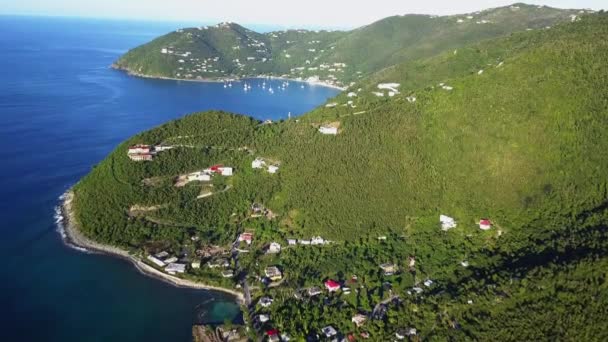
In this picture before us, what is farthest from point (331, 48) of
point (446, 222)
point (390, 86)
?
point (446, 222)

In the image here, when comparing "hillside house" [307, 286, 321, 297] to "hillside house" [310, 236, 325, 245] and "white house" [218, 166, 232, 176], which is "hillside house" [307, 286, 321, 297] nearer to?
"hillside house" [310, 236, 325, 245]

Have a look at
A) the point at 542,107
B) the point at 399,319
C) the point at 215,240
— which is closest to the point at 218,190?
the point at 215,240

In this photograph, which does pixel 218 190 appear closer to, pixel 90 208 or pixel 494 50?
pixel 90 208

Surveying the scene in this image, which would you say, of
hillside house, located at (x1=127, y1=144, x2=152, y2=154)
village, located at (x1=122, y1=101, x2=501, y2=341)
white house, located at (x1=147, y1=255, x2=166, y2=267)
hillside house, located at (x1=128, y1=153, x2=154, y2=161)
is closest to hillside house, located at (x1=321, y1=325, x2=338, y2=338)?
village, located at (x1=122, y1=101, x2=501, y2=341)

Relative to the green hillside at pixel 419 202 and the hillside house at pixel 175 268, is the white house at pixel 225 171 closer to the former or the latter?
the green hillside at pixel 419 202

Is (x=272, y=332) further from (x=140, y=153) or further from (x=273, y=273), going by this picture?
(x=140, y=153)

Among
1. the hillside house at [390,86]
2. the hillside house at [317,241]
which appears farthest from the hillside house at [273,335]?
the hillside house at [390,86]

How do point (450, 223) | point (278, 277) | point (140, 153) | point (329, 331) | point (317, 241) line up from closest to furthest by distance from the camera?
point (329, 331) < point (278, 277) < point (317, 241) < point (450, 223) < point (140, 153)
